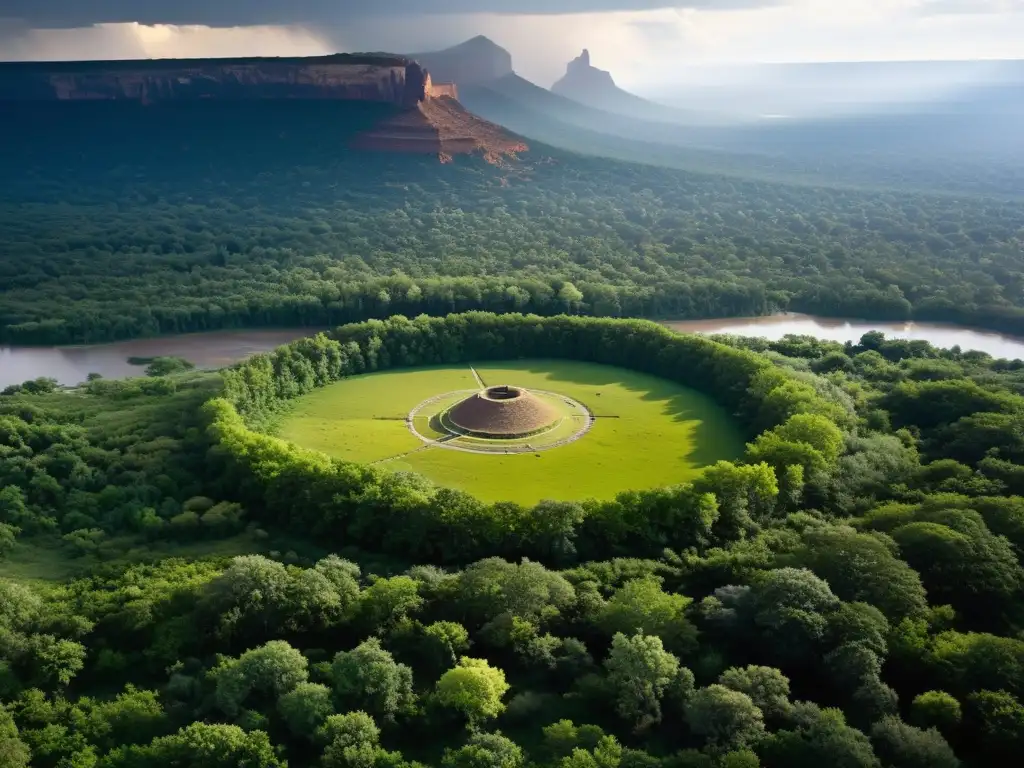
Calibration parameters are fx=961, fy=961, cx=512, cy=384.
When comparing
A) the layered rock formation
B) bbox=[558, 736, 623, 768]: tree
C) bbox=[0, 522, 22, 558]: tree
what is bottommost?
bbox=[0, 522, 22, 558]: tree

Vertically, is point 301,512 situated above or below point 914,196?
below

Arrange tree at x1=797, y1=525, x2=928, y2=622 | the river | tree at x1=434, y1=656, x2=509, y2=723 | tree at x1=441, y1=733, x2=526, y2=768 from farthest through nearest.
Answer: the river → tree at x1=797, y1=525, x2=928, y2=622 → tree at x1=434, y1=656, x2=509, y2=723 → tree at x1=441, y1=733, x2=526, y2=768

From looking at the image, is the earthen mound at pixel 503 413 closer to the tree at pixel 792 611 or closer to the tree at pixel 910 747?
the tree at pixel 792 611

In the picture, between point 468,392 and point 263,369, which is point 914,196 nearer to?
point 468,392

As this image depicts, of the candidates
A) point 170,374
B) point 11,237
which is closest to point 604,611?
point 170,374

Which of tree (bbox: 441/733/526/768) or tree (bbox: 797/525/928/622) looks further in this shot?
tree (bbox: 797/525/928/622)

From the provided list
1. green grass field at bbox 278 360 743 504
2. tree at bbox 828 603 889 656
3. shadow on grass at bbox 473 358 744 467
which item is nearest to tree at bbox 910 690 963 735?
tree at bbox 828 603 889 656

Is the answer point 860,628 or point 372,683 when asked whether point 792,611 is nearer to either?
point 860,628

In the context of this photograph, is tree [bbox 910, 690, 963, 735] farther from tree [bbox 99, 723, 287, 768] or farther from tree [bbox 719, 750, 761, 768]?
tree [bbox 99, 723, 287, 768]
